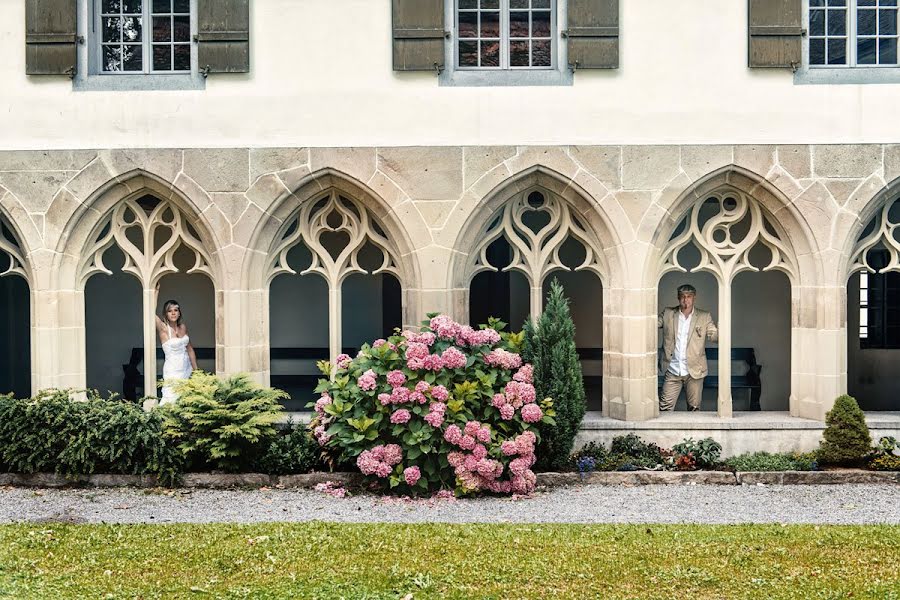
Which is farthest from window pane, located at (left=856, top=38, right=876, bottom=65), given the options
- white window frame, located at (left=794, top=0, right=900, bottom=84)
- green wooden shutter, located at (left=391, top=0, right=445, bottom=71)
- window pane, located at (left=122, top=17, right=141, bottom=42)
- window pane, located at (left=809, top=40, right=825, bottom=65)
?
window pane, located at (left=122, top=17, right=141, bottom=42)

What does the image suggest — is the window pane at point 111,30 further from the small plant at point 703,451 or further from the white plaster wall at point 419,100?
the small plant at point 703,451

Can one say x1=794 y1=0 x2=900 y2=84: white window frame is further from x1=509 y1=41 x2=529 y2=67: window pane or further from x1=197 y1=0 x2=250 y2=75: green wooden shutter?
x1=197 y1=0 x2=250 y2=75: green wooden shutter

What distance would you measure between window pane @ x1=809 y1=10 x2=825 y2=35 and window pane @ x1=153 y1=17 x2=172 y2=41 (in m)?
6.33

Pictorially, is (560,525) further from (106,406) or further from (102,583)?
(106,406)

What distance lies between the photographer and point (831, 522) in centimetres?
780

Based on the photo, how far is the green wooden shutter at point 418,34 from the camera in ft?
32.4

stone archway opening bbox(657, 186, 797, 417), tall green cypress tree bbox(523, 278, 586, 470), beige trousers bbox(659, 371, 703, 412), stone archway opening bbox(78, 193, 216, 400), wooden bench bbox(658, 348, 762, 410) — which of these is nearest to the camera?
tall green cypress tree bbox(523, 278, 586, 470)

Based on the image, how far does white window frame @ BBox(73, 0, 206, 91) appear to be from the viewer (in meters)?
10.1

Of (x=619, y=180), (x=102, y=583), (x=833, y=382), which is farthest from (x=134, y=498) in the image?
(x=833, y=382)

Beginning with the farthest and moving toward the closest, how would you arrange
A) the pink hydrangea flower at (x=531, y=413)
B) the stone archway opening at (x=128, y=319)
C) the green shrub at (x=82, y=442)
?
the stone archway opening at (x=128, y=319)
the green shrub at (x=82, y=442)
the pink hydrangea flower at (x=531, y=413)

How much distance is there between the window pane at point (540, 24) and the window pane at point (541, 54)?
9 centimetres

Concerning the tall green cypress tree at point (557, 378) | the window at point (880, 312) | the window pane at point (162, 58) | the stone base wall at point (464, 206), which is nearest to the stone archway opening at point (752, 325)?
the window at point (880, 312)

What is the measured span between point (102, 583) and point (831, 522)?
527 cm

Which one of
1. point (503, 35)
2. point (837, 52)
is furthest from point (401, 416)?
point (837, 52)
